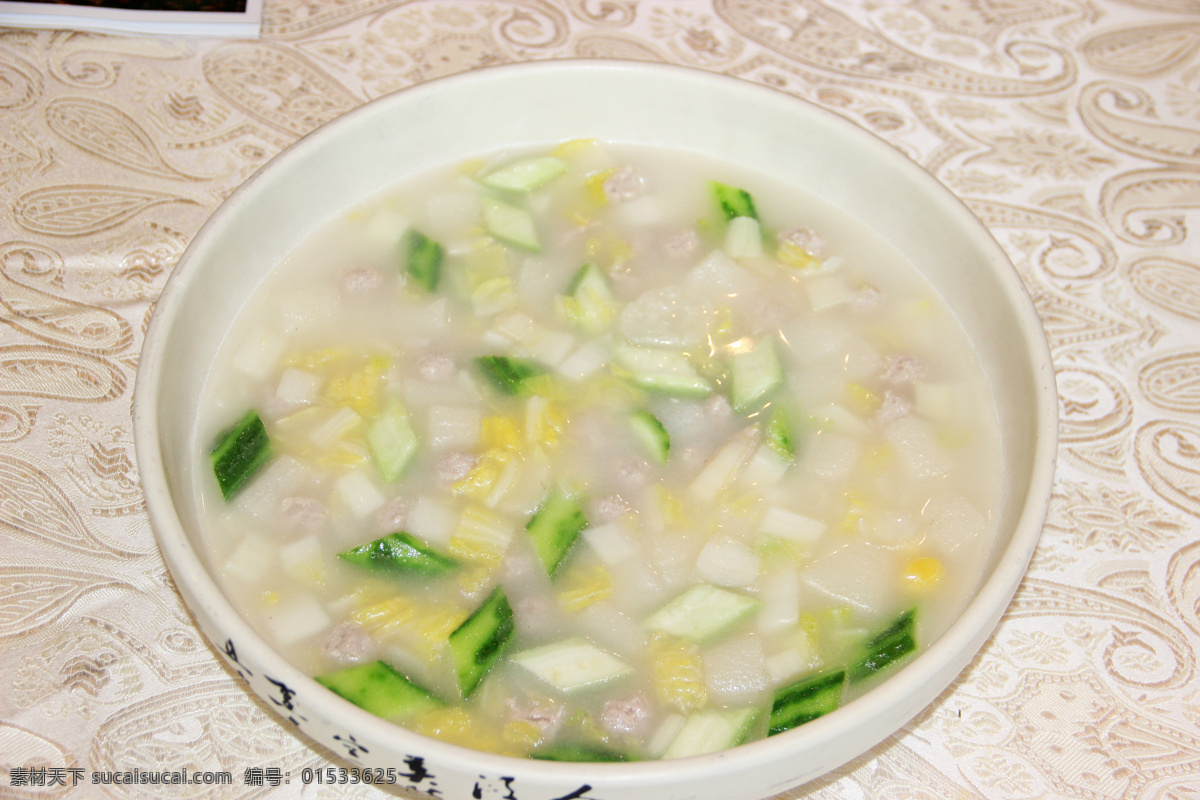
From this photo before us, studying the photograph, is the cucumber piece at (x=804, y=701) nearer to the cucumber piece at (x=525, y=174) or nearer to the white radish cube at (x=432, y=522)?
the white radish cube at (x=432, y=522)

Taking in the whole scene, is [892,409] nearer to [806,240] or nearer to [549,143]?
[806,240]

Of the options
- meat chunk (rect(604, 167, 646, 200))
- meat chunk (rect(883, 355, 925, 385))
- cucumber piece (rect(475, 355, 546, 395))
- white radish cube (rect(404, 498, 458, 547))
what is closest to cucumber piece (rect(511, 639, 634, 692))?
white radish cube (rect(404, 498, 458, 547))

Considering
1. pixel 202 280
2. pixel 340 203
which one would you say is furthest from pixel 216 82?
pixel 202 280

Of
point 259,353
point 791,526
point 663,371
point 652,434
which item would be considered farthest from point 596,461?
point 259,353

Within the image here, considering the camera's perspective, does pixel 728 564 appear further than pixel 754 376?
No

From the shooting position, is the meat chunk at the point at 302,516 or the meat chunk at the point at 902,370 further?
the meat chunk at the point at 902,370

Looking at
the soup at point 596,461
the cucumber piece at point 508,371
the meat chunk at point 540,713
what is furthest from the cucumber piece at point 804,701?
the cucumber piece at point 508,371

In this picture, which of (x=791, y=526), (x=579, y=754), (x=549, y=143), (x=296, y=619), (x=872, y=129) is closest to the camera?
(x=579, y=754)
